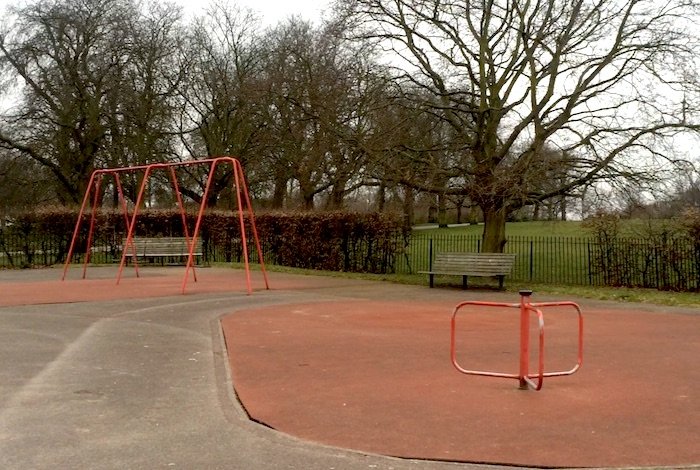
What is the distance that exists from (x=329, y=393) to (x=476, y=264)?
1103cm

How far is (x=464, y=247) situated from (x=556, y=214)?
754 centimetres

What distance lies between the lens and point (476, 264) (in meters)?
17.1

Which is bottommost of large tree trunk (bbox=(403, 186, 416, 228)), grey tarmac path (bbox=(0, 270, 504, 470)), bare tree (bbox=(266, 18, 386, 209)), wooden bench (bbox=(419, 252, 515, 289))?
grey tarmac path (bbox=(0, 270, 504, 470))

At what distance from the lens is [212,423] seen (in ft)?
18.2

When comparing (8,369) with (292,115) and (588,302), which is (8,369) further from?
(292,115)

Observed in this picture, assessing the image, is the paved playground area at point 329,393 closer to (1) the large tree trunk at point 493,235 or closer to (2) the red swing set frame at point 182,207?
(2) the red swing set frame at point 182,207

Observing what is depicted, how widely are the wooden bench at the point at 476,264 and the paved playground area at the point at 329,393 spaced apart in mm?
4442

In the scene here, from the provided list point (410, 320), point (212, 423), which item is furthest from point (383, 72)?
point (212, 423)

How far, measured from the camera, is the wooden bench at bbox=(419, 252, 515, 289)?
16.9 m

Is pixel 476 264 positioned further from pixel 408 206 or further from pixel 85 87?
pixel 85 87

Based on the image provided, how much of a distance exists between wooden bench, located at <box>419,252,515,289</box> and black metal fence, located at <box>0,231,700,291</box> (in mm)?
2990

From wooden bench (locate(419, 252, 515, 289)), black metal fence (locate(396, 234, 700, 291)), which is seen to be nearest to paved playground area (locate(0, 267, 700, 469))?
wooden bench (locate(419, 252, 515, 289))

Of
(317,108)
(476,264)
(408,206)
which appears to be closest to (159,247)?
(317,108)

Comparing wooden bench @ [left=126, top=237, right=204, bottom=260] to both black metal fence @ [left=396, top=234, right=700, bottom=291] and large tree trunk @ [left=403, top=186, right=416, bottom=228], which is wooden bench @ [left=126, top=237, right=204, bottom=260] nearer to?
large tree trunk @ [left=403, top=186, right=416, bottom=228]
